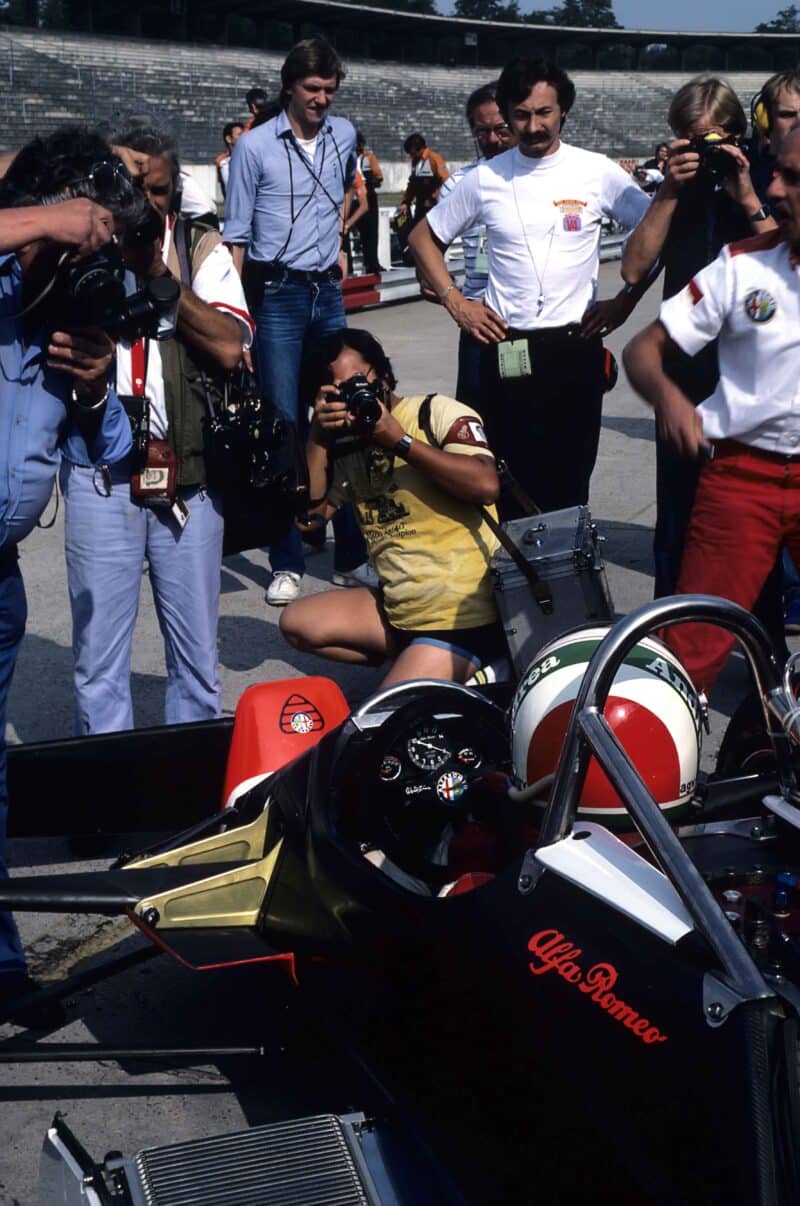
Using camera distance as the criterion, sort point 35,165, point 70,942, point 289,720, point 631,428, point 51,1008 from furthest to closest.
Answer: point 631,428
point 70,942
point 289,720
point 51,1008
point 35,165

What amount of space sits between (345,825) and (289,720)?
738 millimetres

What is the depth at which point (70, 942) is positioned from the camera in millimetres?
3807

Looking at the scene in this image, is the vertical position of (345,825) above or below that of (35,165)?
below

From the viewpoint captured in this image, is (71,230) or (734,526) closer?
(71,230)

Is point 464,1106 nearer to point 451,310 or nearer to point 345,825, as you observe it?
point 345,825

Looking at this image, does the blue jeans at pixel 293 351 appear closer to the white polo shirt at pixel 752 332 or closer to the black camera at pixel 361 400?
the black camera at pixel 361 400

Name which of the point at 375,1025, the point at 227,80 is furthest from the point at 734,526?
the point at 227,80

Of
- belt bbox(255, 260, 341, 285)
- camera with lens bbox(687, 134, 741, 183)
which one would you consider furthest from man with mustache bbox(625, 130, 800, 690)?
belt bbox(255, 260, 341, 285)

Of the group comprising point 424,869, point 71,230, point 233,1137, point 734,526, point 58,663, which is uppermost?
point 71,230

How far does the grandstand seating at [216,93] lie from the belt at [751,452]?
35.1 metres

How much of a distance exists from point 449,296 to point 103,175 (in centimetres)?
277

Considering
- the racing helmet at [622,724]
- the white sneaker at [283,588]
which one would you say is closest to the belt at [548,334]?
the white sneaker at [283,588]

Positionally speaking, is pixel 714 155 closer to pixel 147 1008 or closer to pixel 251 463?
pixel 251 463

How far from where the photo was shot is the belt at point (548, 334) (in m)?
5.45
